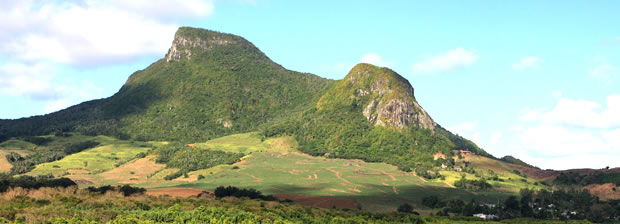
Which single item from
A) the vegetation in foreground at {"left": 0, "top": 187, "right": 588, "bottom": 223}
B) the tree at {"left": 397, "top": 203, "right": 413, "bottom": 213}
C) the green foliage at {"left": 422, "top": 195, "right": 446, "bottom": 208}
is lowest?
the vegetation in foreground at {"left": 0, "top": 187, "right": 588, "bottom": 223}

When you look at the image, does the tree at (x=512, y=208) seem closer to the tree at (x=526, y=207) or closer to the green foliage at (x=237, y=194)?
the tree at (x=526, y=207)

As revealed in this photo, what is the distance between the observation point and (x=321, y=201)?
577ft

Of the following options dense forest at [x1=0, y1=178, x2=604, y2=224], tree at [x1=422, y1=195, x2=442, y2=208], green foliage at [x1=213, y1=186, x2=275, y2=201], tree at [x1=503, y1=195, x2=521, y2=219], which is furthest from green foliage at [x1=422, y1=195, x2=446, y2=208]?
green foliage at [x1=213, y1=186, x2=275, y2=201]

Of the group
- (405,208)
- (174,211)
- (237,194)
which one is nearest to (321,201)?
(405,208)

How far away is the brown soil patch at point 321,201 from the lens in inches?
6683

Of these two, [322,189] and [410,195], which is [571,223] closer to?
[410,195]

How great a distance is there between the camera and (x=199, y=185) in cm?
19538

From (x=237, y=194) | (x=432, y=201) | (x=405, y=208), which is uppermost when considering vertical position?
(x=432, y=201)

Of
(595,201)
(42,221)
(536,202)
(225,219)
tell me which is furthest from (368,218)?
(595,201)

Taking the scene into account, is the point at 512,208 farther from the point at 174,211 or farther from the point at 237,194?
the point at 174,211

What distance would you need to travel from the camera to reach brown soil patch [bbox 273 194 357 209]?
170 m

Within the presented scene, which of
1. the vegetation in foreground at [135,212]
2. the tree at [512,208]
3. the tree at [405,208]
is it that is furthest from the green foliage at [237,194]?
the tree at [512,208]

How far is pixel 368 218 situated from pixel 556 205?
323 feet

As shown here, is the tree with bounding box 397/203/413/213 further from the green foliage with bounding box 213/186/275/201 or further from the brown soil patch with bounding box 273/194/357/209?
the green foliage with bounding box 213/186/275/201
